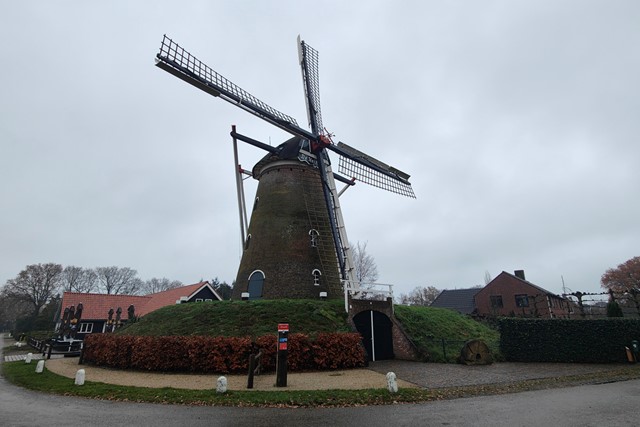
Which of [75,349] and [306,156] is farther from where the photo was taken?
[75,349]

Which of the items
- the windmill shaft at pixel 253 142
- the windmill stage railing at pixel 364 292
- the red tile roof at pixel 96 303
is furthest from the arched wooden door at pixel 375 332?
the red tile roof at pixel 96 303

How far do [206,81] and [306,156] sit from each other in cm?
762

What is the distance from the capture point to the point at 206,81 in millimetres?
19172

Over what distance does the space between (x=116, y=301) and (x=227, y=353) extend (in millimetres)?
35036

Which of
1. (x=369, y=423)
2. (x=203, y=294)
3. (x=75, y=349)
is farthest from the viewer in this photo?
(x=203, y=294)

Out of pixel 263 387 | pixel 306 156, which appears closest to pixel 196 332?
pixel 263 387

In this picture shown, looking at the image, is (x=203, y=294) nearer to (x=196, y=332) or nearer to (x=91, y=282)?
(x=196, y=332)

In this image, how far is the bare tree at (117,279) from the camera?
87562 millimetres

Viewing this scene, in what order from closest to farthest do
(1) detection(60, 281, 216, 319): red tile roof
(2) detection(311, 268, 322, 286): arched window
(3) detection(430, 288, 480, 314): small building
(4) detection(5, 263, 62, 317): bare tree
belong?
(2) detection(311, 268, 322, 286): arched window
(1) detection(60, 281, 216, 319): red tile roof
(3) detection(430, 288, 480, 314): small building
(4) detection(5, 263, 62, 317): bare tree

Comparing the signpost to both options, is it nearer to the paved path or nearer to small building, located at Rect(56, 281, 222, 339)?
the paved path

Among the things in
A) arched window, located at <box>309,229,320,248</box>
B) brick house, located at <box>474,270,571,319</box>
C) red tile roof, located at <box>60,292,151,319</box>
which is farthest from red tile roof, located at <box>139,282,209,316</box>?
brick house, located at <box>474,270,571,319</box>

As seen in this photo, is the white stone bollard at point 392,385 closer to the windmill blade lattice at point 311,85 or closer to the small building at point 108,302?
the windmill blade lattice at point 311,85

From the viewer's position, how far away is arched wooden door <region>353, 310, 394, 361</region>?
59.9ft

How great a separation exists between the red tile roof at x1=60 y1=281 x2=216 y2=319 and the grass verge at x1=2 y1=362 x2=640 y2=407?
81.9 feet
